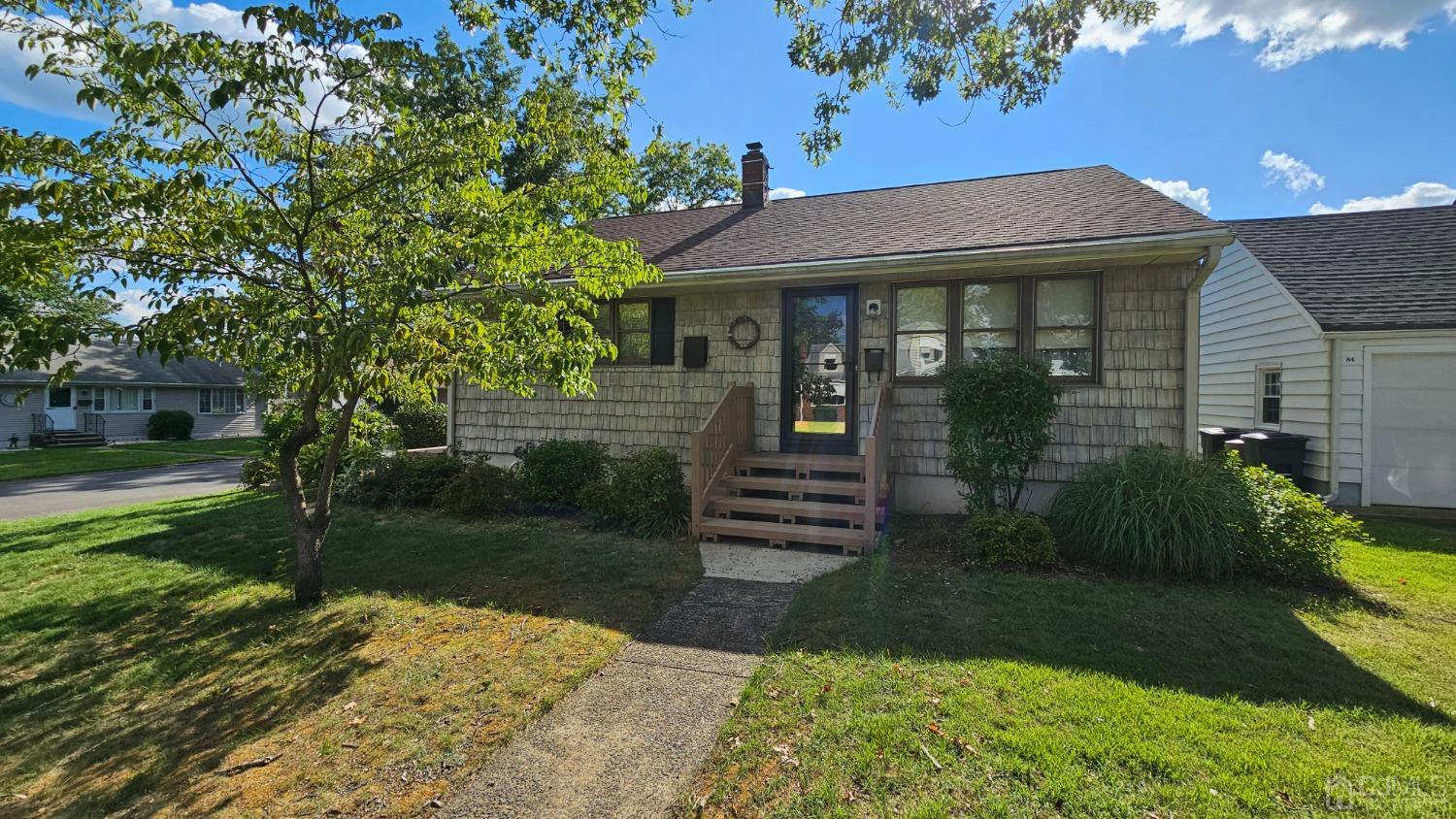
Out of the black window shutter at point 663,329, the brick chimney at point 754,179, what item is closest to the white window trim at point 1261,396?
the brick chimney at point 754,179

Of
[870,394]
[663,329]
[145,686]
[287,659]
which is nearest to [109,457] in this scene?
[663,329]

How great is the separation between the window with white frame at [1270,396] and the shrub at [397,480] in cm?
1278

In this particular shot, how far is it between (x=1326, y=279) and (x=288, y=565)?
14.2 meters

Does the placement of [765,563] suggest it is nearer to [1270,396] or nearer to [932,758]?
[932,758]

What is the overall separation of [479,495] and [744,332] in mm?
3979

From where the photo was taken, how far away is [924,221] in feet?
→ 26.0

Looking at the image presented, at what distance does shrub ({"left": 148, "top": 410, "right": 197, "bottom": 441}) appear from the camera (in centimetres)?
2361

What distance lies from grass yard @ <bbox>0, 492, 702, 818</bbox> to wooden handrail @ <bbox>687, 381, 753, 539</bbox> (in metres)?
0.73

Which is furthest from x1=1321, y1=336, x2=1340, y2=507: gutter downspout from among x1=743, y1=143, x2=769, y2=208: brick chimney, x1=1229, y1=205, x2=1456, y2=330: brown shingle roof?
x1=743, y1=143, x2=769, y2=208: brick chimney

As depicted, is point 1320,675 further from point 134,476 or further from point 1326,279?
point 134,476

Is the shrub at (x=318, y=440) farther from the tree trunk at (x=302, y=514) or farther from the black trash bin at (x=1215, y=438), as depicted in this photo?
the black trash bin at (x=1215, y=438)

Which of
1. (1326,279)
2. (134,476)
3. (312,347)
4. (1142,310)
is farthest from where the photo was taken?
(134,476)

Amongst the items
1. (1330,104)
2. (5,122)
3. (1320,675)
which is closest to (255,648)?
(5,122)

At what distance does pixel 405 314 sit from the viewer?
3840 millimetres
